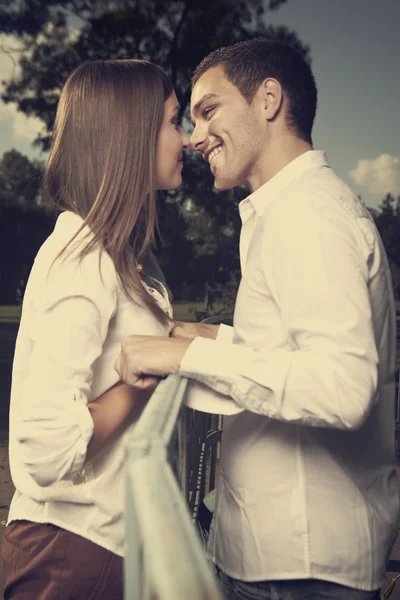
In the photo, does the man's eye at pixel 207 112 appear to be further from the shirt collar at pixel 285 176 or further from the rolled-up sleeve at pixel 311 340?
the rolled-up sleeve at pixel 311 340

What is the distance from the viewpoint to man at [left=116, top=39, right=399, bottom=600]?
1.53 m

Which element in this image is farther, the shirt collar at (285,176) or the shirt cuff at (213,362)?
the shirt collar at (285,176)

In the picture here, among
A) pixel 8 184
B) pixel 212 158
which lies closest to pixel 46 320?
pixel 212 158

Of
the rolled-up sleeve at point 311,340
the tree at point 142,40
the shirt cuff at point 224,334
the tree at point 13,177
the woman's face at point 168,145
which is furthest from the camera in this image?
the tree at point 13,177

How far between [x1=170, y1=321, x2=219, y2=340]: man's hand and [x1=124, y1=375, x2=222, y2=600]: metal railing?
83cm

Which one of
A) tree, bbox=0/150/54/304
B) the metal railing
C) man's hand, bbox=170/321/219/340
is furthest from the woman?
tree, bbox=0/150/54/304

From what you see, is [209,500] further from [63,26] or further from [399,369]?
[63,26]

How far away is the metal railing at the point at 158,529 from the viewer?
0.65 metres

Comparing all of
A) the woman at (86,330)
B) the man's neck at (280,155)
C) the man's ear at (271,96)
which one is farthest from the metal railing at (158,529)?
the man's ear at (271,96)

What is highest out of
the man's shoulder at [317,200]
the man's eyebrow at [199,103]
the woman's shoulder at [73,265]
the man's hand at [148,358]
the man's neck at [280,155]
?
the man's eyebrow at [199,103]

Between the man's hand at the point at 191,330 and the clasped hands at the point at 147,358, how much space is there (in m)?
0.31

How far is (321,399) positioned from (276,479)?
0.32 metres

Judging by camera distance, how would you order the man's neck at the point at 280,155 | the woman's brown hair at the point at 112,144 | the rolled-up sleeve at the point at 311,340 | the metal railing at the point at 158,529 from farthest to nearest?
1. the man's neck at the point at 280,155
2. the woman's brown hair at the point at 112,144
3. the rolled-up sleeve at the point at 311,340
4. the metal railing at the point at 158,529

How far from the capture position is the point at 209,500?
2707 mm
